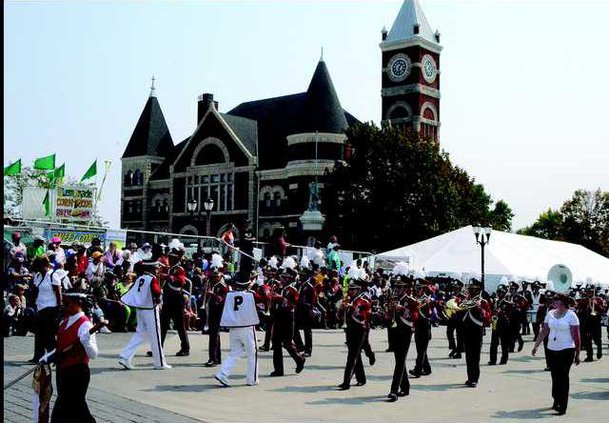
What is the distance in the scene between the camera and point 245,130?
69.8 m

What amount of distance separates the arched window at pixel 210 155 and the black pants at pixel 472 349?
185 feet

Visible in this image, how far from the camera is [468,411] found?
35.9 ft

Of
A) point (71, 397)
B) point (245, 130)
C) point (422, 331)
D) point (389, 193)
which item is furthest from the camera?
point (245, 130)

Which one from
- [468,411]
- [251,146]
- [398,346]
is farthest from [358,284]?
[251,146]

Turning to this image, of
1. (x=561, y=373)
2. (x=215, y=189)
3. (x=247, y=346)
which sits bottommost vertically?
(x=561, y=373)

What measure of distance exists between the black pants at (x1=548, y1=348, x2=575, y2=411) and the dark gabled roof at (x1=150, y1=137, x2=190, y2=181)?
65.2 metres

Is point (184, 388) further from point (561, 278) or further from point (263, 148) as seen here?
point (263, 148)

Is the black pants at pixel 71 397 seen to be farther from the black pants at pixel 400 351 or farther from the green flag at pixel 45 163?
the green flag at pixel 45 163

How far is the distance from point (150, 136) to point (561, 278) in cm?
5616

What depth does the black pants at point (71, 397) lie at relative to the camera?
23.8ft

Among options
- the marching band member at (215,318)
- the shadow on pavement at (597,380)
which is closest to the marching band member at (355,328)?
the marching band member at (215,318)

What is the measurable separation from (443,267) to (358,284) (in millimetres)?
22107

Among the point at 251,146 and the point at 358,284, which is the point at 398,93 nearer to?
the point at 251,146

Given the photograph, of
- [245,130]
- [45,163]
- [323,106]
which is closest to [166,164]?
[245,130]
